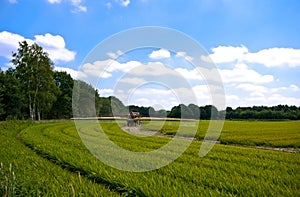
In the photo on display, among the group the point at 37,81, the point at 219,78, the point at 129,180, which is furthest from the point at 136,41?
the point at 37,81

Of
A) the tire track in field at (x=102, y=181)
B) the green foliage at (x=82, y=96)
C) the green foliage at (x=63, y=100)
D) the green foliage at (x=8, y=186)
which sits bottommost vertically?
the tire track in field at (x=102, y=181)

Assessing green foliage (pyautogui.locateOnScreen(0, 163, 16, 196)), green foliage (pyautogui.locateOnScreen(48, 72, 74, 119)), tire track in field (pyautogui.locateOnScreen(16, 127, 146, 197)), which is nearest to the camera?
green foliage (pyautogui.locateOnScreen(0, 163, 16, 196))

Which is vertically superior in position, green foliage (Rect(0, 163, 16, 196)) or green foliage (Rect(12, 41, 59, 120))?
green foliage (Rect(12, 41, 59, 120))

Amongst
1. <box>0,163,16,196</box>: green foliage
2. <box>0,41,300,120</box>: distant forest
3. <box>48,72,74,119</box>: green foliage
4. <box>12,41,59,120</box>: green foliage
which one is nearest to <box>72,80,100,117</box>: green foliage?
<box>0,41,300,120</box>: distant forest

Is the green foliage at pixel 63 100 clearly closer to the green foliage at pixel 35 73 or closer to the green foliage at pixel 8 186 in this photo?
the green foliage at pixel 35 73

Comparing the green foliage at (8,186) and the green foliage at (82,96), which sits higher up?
the green foliage at (82,96)

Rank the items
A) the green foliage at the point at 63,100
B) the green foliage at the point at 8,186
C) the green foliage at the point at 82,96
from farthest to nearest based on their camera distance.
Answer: the green foliage at the point at 63,100
the green foliage at the point at 82,96
the green foliage at the point at 8,186

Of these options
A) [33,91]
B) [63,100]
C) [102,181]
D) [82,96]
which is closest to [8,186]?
[102,181]

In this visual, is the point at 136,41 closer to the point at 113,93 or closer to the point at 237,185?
the point at 113,93

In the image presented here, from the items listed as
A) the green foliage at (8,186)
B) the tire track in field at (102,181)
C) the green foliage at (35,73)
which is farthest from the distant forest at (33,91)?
the green foliage at (8,186)

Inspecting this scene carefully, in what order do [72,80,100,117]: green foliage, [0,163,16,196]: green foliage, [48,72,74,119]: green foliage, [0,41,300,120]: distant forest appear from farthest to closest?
1. [48,72,74,119]: green foliage
2. [0,41,300,120]: distant forest
3. [72,80,100,117]: green foliage
4. [0,163,16,196]: green foliage

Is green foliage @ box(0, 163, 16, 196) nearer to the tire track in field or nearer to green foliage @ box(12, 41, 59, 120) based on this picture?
the tire track in field

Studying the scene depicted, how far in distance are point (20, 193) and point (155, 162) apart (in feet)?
A: 15.7

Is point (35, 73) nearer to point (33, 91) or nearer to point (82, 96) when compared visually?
point (33, 91)
